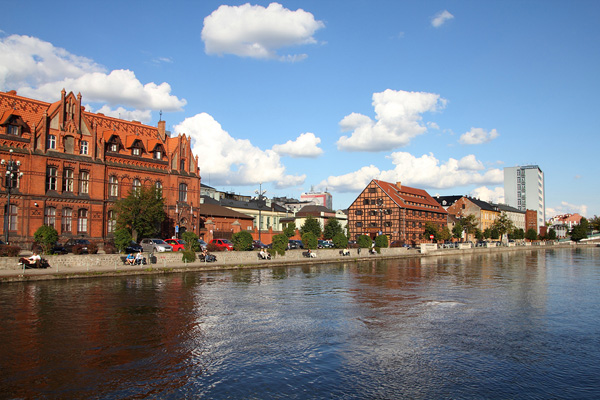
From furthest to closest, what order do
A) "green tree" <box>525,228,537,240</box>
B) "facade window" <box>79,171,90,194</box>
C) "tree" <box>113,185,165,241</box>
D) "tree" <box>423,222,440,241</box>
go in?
1. "green tree" <box>525,228,537,240</box>
2. "tree" <box>423,222,440,241</box>
3. "facade window" <box>79,171,90,194</box>
4. "tree" <box>113,185,165,241</box>

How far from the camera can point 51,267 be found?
35.0m

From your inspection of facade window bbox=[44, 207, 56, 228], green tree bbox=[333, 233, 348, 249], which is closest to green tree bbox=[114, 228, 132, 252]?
facade window bbox=[44, 207, 56, 228]

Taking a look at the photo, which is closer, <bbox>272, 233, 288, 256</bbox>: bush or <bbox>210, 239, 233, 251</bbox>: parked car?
<bbox>272, 233, 288, 256</bbox>: bush

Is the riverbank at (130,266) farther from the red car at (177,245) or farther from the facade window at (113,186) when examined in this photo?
the facade window at (113,186)

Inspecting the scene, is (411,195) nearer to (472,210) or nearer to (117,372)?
(472,210)

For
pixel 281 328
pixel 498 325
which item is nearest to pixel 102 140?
pixel 281 328

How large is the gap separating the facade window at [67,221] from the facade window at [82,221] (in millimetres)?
996

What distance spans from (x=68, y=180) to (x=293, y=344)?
47.9m

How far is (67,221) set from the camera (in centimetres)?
5409

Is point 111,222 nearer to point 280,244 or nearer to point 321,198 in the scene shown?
point 280,244

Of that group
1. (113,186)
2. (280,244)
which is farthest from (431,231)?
(113,186)

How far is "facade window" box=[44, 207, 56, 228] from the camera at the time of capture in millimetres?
52281

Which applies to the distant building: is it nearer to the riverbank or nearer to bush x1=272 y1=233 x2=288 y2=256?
the riverbank

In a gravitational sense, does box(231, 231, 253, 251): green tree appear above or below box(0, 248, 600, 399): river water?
above
